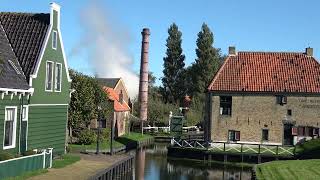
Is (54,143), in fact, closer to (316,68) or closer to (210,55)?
(316,68)

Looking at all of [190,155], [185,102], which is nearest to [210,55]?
[185,102]

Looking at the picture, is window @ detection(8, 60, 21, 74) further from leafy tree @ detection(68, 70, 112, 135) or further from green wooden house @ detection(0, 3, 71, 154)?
leafy tree @ detection(68, 70, 112, 135)

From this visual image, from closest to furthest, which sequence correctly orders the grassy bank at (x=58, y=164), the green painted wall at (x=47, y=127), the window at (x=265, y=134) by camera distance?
1. the grassy bank at (x=58, y=164)
2. the green painted wall at (x=47, y=127)
3. the window at (x=265, y=134)

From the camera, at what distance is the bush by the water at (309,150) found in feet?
129

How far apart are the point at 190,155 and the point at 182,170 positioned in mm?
7350

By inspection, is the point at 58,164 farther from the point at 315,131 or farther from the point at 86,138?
the point at 315,131

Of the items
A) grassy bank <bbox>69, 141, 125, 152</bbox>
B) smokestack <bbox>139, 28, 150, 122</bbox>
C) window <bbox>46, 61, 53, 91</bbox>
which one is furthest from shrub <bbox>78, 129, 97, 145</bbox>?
smokestack <bbox>139, 28, 150, 122</bbox>

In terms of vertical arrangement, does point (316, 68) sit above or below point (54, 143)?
above

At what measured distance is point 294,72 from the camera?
157 ft

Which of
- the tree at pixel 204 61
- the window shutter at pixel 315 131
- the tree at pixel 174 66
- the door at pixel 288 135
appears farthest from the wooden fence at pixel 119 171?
the tree at pixel 174 66

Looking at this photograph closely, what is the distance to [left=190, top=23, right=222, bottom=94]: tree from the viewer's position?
84688 millimetres

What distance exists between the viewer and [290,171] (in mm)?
28234

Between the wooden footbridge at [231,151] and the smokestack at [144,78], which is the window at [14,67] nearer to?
the wooden footbridge at [231,151]

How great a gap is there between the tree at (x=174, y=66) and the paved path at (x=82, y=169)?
5801 centimetres
